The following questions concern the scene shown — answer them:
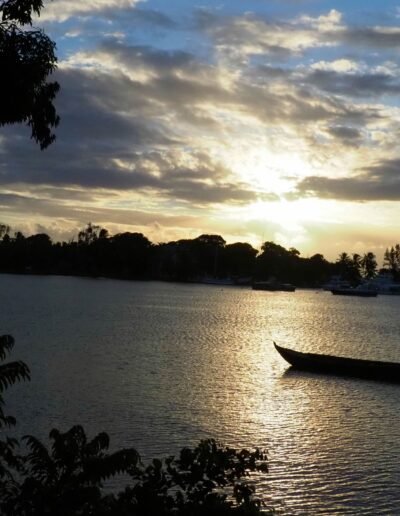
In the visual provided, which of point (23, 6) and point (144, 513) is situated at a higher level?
point (23, 6)

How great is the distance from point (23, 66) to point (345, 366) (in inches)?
1391

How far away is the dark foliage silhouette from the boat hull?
33549 millimetres

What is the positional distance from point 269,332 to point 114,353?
108ft

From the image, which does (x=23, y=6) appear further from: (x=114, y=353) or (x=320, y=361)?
(x=114, y=353)

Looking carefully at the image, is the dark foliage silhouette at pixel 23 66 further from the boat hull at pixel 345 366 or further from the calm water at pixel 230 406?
the boat hull at pixel 345 366

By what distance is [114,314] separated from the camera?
8988 cm

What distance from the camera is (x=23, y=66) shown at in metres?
9.59

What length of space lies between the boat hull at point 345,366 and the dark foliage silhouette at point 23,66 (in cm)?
3355

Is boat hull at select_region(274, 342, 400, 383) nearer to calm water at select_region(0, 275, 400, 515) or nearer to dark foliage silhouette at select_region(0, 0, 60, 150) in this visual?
calm water at select_region(0, 275, 400, 515)

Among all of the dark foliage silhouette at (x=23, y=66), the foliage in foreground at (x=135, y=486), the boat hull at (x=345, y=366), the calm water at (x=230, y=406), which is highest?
the dark foliage silhouette at (x=23, y=66)

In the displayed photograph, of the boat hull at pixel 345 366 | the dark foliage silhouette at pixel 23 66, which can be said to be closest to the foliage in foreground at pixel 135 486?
the dark foliage silhouette at pixel 23 66

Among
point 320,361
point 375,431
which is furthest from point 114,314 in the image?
point 375,431

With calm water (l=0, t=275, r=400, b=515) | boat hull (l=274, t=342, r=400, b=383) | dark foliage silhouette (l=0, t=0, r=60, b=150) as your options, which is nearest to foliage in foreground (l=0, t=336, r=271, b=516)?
dark foliage silhouette (l=0, t=0, r=60, b=150)

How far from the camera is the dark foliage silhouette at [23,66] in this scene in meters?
9.14
